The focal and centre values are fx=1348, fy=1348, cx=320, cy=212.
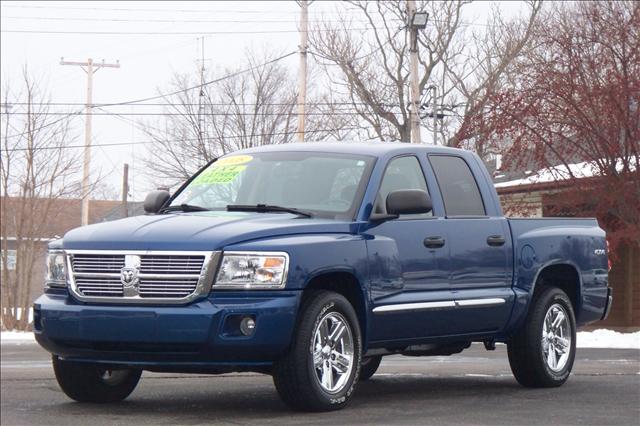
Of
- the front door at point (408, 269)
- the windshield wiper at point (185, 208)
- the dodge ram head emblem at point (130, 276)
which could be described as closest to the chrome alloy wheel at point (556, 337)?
the front door at point (408, 269)

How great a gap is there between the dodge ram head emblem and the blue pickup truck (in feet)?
0.04

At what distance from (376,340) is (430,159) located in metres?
1.72

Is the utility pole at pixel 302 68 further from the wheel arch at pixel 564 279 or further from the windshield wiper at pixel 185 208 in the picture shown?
the windshield wiper at pixel 185 208

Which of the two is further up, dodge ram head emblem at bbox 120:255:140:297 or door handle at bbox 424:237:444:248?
door handle at bbox 424:237:444:248

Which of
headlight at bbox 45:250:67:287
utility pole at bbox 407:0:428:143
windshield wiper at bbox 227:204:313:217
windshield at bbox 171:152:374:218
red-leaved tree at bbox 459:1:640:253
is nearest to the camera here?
headlight at bbox 45:250:67:287

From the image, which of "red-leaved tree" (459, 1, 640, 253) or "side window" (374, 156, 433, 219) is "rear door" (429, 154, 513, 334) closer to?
"side window" (374, 156, 433, 219)

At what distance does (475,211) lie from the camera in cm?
1038

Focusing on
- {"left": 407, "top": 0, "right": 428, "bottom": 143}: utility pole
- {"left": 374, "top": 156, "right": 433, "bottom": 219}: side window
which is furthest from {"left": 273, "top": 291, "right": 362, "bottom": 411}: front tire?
{"left": 407, "top": 0, "right": 428, "bottom": 143}: utility pole

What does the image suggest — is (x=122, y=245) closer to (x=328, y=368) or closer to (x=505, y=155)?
(x=328, y=368)

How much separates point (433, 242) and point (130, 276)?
7.87ft

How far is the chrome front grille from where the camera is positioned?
26.5 ft

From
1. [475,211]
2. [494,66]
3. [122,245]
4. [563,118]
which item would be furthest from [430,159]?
[494,66]

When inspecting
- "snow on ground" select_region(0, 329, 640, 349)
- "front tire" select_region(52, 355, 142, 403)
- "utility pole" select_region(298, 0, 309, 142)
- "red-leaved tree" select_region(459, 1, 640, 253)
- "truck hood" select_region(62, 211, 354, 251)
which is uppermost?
"utility pole" select_region(298, 0, 309, 142)

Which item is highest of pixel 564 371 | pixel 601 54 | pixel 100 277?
pixel 601 54
